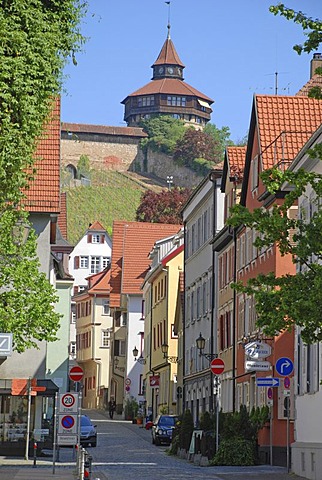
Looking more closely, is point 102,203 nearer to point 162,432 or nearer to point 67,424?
point 162,432

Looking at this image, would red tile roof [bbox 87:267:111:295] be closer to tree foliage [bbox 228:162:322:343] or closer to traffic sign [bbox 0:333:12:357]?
traffic sign [bbox 0:333:12:357]

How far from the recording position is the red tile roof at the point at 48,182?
128 ft

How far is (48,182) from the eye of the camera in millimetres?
39750

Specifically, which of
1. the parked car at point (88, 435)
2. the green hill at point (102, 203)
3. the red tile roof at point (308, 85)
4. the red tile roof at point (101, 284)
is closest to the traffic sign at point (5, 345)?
the parked car at point (88, 435)

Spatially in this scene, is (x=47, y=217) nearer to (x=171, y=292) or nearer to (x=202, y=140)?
(x=171, y=292)

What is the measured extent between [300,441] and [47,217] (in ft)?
43.9

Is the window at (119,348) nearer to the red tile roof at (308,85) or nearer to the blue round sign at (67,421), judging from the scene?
the red tile roof at (308,85)

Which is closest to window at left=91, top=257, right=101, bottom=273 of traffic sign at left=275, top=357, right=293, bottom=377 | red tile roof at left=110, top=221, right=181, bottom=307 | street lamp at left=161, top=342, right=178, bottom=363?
red tile roof at left=110, top=221, right=181, bottom=307

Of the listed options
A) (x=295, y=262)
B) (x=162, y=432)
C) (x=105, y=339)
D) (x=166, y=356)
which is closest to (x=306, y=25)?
(x=295, y=262)

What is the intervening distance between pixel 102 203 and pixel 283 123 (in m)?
149

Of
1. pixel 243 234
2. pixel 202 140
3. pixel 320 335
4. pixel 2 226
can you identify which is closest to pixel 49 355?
pixel 243 234

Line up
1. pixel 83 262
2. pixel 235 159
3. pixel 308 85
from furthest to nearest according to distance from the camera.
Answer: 1. pixel 83 262
2. pixel 308 85
3. pixel 235 159

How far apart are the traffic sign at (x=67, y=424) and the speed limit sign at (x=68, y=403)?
0.20m

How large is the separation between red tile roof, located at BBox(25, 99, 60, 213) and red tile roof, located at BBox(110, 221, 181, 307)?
143ft
